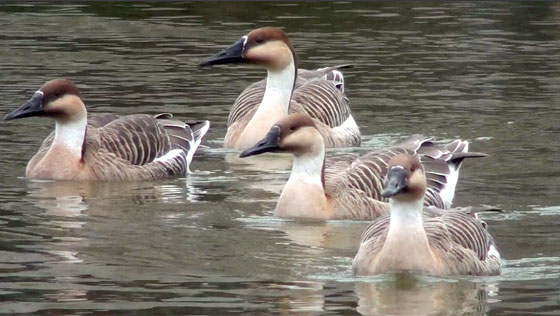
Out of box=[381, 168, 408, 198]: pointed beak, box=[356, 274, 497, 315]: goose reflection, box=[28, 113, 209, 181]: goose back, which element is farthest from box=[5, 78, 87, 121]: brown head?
box=[356, 274, 497, 315]: goose reflection

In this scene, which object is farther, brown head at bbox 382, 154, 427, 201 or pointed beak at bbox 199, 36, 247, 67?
pointed beak at bbox 199, 36, 247, 67

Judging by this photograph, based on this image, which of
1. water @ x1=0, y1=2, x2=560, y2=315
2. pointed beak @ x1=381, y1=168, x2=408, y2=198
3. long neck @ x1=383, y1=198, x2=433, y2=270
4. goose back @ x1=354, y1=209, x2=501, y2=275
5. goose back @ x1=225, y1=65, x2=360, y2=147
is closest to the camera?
water @ x1=0, y1=2, x2=560, y2=315

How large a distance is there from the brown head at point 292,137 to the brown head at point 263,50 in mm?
3471

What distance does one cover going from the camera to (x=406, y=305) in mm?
11062

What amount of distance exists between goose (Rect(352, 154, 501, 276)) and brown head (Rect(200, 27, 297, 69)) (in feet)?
19.7

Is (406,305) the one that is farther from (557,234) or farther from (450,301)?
(557,234)

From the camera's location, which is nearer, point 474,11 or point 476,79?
point 476,79

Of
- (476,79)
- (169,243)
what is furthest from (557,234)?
(476,79)

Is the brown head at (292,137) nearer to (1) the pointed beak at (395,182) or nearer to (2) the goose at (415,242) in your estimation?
(2) the goose at (415,242)

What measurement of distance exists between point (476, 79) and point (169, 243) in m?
9.67

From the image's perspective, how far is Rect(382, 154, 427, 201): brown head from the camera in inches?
460

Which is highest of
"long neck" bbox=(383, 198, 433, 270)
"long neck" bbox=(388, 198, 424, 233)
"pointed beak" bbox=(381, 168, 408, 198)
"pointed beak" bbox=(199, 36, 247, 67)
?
"pointed beak" bbox=(199, 36, 247, 67)

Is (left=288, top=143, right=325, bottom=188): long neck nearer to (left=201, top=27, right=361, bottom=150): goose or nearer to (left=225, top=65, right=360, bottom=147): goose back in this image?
(left=201, top=27, right=361, bottom=150): goose

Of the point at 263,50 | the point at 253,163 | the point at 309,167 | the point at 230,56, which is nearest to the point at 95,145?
the point at 253,163
